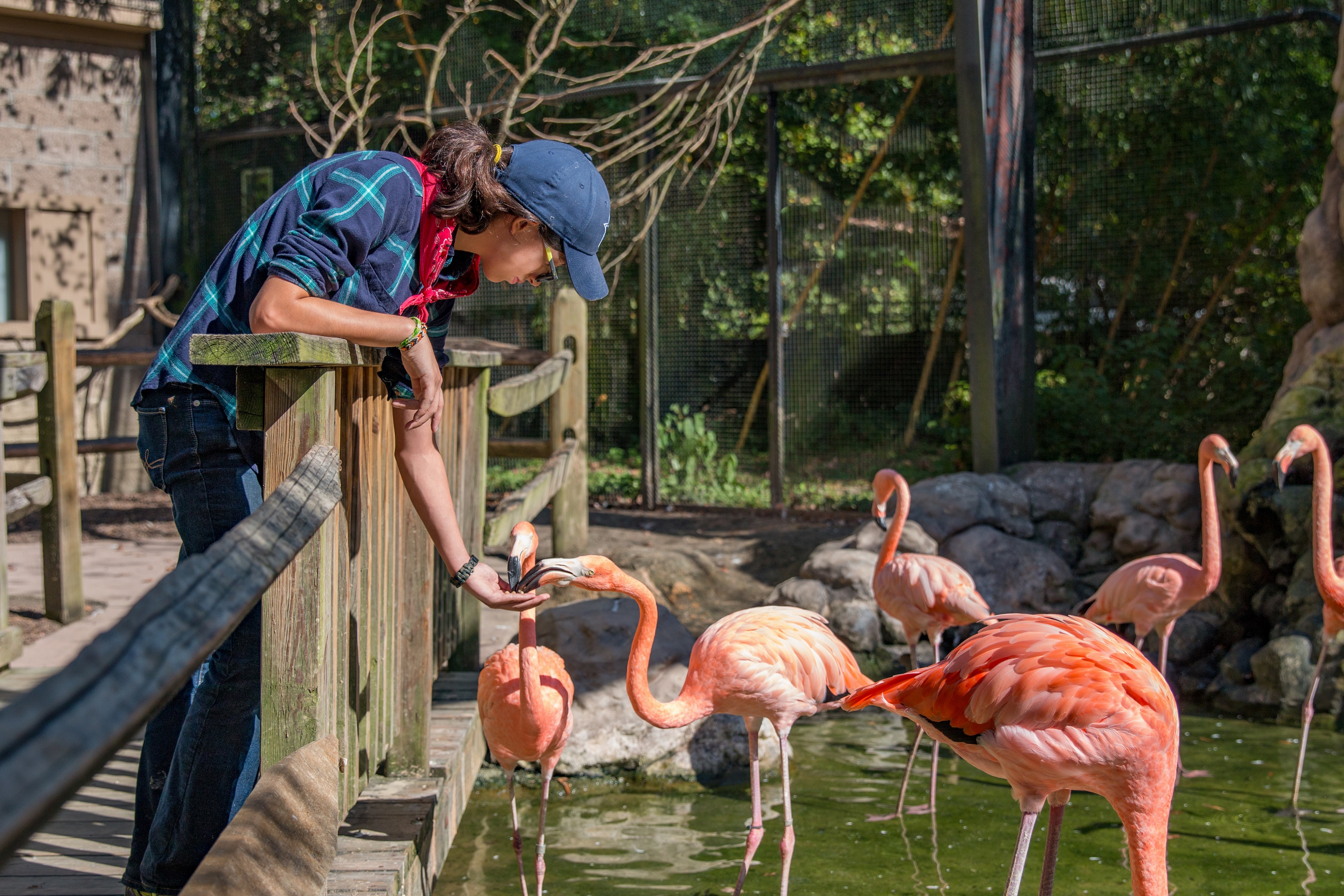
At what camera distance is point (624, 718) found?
4.17m

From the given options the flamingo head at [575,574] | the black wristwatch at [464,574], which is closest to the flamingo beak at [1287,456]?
the flamingo head at [575,574]

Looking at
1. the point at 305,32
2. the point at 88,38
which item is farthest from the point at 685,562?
the point at 88,38

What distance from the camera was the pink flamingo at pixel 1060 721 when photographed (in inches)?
93.7

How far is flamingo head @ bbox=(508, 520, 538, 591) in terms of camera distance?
7.91ft

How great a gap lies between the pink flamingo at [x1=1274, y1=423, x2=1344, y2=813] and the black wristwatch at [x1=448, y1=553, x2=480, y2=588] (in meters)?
2.99

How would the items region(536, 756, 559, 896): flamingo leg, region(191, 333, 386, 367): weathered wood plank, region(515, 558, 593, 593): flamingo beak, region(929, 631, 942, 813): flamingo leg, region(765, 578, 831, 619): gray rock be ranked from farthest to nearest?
region(765, 578, 831, 619): gray rock → region(929, 631, 942, 813): flamingo leg → region(536, 756, 559, 896): flamingo leg → region(515, 558, 593, 593): flamingo beak → region(191, 333, 386, 367): weathered wood plank

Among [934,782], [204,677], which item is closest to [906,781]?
[934,782]

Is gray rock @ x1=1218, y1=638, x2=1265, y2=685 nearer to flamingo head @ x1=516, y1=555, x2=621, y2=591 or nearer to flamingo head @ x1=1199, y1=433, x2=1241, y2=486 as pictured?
flamingo head @ x1=1199, y1=433, x2=1241, y2=486

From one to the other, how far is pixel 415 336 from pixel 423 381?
0.50 feet

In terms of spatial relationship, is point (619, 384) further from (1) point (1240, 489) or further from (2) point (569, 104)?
(1) point (1240, 489)

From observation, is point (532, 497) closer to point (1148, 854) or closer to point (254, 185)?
point (1148, 854)

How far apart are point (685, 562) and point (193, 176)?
238 inches

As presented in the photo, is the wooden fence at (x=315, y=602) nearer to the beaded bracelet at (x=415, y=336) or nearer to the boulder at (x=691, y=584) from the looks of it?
the beaded bracelet at (x=415, y=336)

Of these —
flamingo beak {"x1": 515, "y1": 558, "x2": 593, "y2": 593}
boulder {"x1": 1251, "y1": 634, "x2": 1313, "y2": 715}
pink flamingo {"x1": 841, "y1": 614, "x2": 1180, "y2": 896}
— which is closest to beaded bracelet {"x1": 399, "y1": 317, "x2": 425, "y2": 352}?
flamingo beak {"x1": 515, "y1": 558, "x2": 593, "y2": 593}
